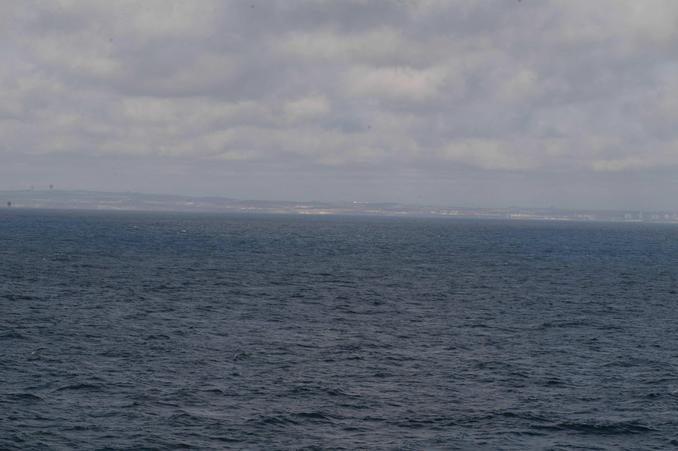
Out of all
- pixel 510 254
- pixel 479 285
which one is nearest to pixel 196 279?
pixel 479 285

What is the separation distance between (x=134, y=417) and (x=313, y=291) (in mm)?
62086

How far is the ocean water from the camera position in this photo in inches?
1730

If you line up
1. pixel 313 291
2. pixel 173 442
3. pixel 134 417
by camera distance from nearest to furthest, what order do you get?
pixel 173 442, pixel 134 417, pixel 313 291

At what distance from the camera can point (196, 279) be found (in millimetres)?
117062

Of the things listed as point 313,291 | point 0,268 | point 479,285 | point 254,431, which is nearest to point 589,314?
point 479,285

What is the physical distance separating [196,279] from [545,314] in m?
55.4

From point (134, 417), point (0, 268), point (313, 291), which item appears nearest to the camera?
point (134, 417)

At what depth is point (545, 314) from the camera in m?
88.3

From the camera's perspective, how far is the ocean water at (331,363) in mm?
43938

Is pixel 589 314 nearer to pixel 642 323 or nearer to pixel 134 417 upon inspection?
pixel 642 323

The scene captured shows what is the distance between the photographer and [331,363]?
60688 millimetres

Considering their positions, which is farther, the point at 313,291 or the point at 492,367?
the point at 313,291

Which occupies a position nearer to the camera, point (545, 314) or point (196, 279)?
point (545, 314)

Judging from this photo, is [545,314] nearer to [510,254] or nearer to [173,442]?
[173,442]
